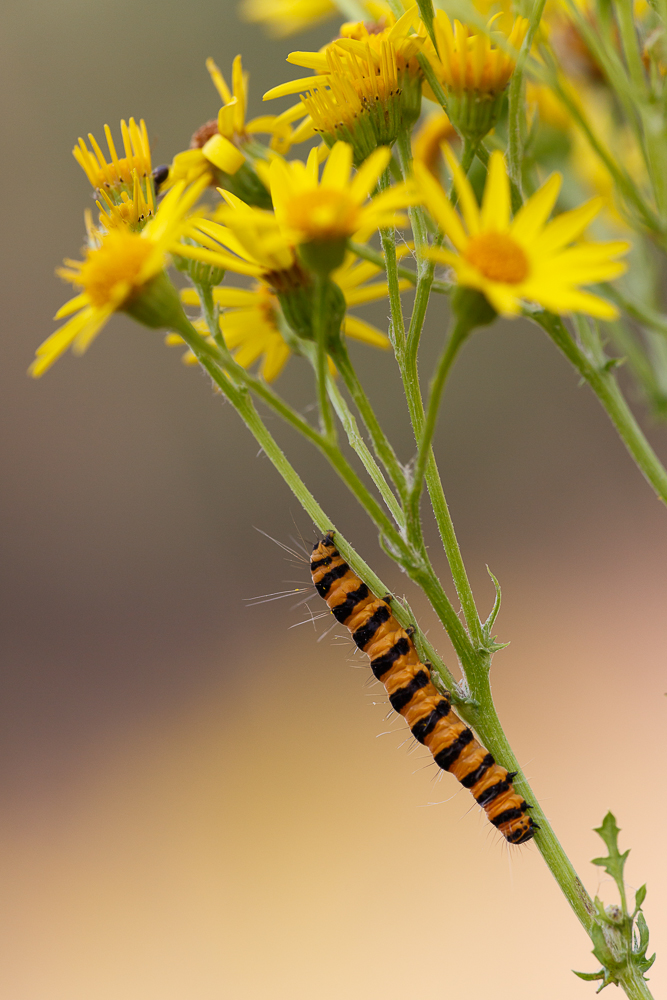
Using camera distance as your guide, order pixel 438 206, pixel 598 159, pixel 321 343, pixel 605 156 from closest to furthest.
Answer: pixel 438 206 < pixel 321 343 < pixel 605 156 < pixel 598 159

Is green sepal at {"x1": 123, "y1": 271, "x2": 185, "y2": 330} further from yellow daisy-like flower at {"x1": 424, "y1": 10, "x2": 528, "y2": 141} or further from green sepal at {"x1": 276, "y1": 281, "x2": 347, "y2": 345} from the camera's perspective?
yellow daisy-like flower at {"x1": 424, "y1": 10, "x2": 528, "y2": 141}

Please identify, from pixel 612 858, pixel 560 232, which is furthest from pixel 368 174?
pixel 612 858

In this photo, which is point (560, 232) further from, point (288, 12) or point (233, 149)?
point (288, 12)

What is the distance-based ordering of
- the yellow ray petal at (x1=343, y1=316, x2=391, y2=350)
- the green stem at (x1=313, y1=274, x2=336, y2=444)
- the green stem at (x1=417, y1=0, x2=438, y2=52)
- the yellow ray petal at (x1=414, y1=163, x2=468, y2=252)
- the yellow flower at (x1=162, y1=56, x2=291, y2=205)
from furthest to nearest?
1. the yellow ray petal at (x1=343, y1=316, x2=391, y2=350)
2. the yellow flower at (x1=162, y1=56, x2=291, y2=205)
3. the green stem at (x1=417, y1=0, x2=438, y2=52)
4. the green stem at (x1=313, y1=274, x2=336, y2=444)
5. the yellow ray petal at (x1=414, y1=163, x2=468, y2=252)

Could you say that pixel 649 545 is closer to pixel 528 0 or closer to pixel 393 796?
pixel 393 796

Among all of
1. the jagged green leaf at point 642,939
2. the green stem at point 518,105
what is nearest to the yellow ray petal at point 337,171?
the green stem at point 518,105

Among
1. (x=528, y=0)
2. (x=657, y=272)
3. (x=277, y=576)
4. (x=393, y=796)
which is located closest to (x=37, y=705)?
(x=277, y=576)

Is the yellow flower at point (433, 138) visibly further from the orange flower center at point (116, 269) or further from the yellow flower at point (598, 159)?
the orange flower center at point (116, 269)

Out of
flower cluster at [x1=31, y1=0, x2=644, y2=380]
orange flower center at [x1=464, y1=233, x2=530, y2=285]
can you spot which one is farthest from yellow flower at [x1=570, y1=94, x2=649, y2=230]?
orange flower center at [x1=464, y1=233, x2=530, y2=285]
